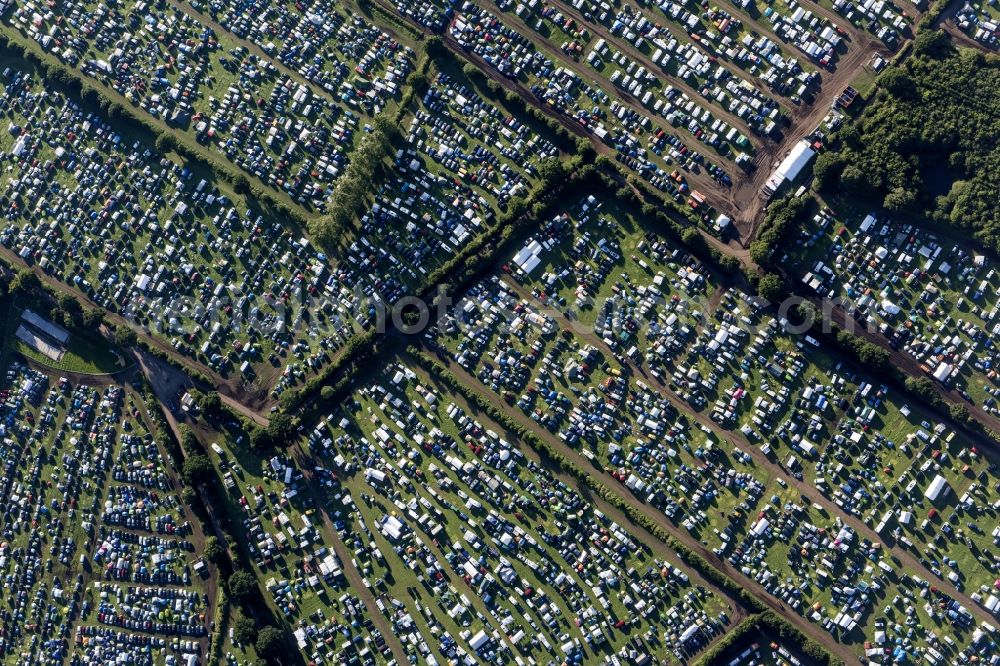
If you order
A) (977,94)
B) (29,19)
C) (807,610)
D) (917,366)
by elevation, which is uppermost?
(977,94)

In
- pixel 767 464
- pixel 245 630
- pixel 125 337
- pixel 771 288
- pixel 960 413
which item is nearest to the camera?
pixel 960 413

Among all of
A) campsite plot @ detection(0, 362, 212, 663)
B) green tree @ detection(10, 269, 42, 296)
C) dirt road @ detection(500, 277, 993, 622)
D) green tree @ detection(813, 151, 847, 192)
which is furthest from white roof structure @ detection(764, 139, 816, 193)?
green tree @ detection(10, 269, 42, 296)

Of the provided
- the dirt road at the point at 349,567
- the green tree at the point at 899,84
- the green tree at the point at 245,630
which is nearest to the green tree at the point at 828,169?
the green tree at the point at 899,84

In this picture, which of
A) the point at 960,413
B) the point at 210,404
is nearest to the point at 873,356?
the point at 960,413

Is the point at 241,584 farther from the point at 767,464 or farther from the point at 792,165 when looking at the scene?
the point at 792,165

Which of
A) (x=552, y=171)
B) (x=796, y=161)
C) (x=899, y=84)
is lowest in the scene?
(x=552, y=171)

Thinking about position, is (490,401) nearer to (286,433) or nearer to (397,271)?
(397,271)

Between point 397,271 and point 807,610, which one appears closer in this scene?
point 807,610

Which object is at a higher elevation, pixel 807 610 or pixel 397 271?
pixel 397 271

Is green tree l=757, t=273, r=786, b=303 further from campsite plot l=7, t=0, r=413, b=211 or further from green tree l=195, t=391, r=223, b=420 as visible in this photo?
green tree l=195, t=391, r=223, b=420

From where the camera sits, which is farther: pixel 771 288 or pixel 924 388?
pixel 771 288

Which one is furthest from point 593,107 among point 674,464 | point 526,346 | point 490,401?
point 674,464
